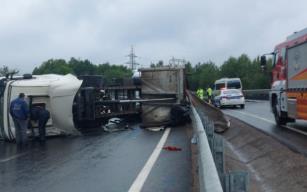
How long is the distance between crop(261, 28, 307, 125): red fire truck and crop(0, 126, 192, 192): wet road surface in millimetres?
3609

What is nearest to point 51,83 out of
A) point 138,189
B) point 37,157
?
point 37,157

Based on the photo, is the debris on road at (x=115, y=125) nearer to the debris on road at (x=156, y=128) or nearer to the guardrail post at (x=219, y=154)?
the debris on road at (x=156, y=128)

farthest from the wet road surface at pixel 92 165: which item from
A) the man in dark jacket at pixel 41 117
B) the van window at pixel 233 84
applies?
the van window at pixel 233 84

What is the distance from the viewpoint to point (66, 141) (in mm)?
Answer: 16016

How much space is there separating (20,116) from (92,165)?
18.3 ft

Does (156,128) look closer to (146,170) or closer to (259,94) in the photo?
(146,170)

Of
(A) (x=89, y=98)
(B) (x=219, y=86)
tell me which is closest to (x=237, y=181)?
(A) (x=89, y=98)

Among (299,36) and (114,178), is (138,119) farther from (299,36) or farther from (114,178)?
(114,178)

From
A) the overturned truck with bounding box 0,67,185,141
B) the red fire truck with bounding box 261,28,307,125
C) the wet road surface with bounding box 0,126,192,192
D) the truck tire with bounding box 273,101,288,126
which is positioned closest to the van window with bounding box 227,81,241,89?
the overturned truck with bounding box 0,67,185,141

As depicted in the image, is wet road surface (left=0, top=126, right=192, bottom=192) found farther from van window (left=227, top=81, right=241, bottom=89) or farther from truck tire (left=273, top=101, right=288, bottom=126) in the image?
van window (left=227, top=81, right=241, bottom=89)

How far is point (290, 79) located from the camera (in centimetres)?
1642

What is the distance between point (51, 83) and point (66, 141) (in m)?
2.23

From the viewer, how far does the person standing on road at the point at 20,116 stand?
1541 cm

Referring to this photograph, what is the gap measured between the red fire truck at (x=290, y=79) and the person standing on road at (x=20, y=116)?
837 centimetres
